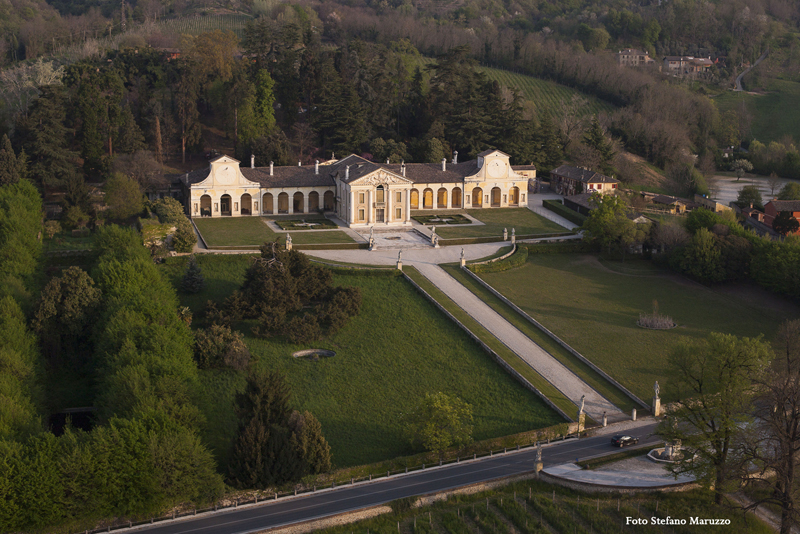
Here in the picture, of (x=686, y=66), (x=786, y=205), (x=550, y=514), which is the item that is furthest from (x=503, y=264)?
(x=686, y=66)

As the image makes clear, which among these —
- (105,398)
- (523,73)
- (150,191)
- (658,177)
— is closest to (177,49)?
(150,191)

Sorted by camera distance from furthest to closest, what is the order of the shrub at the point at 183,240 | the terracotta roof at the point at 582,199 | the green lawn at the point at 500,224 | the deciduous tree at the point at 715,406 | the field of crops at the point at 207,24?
the field of crops at the point at 207,24, the terracotta roof at the point at 582,199, the green lawn at the point at 500,224, the shrub at the point at 183,240, the deciduous tree at the point at 715,406

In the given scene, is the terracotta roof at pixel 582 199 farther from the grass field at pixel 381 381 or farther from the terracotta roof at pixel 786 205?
the grass field at pixel 381 381

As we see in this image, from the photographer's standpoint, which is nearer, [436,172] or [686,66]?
[436,172]

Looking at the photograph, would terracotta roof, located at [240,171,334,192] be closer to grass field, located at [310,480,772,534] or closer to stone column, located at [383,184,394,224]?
stone column, located at [383,184,394,224]

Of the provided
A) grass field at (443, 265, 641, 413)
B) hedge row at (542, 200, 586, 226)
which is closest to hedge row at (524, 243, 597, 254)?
hedge row at (542, 200, 586, 226)

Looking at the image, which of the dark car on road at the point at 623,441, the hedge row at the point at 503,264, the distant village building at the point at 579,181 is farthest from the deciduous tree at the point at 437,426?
the distant village building at the point at 579,181

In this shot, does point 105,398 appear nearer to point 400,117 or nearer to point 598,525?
point 598,525

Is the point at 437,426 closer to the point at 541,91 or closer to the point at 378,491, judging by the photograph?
the point at 378,491
